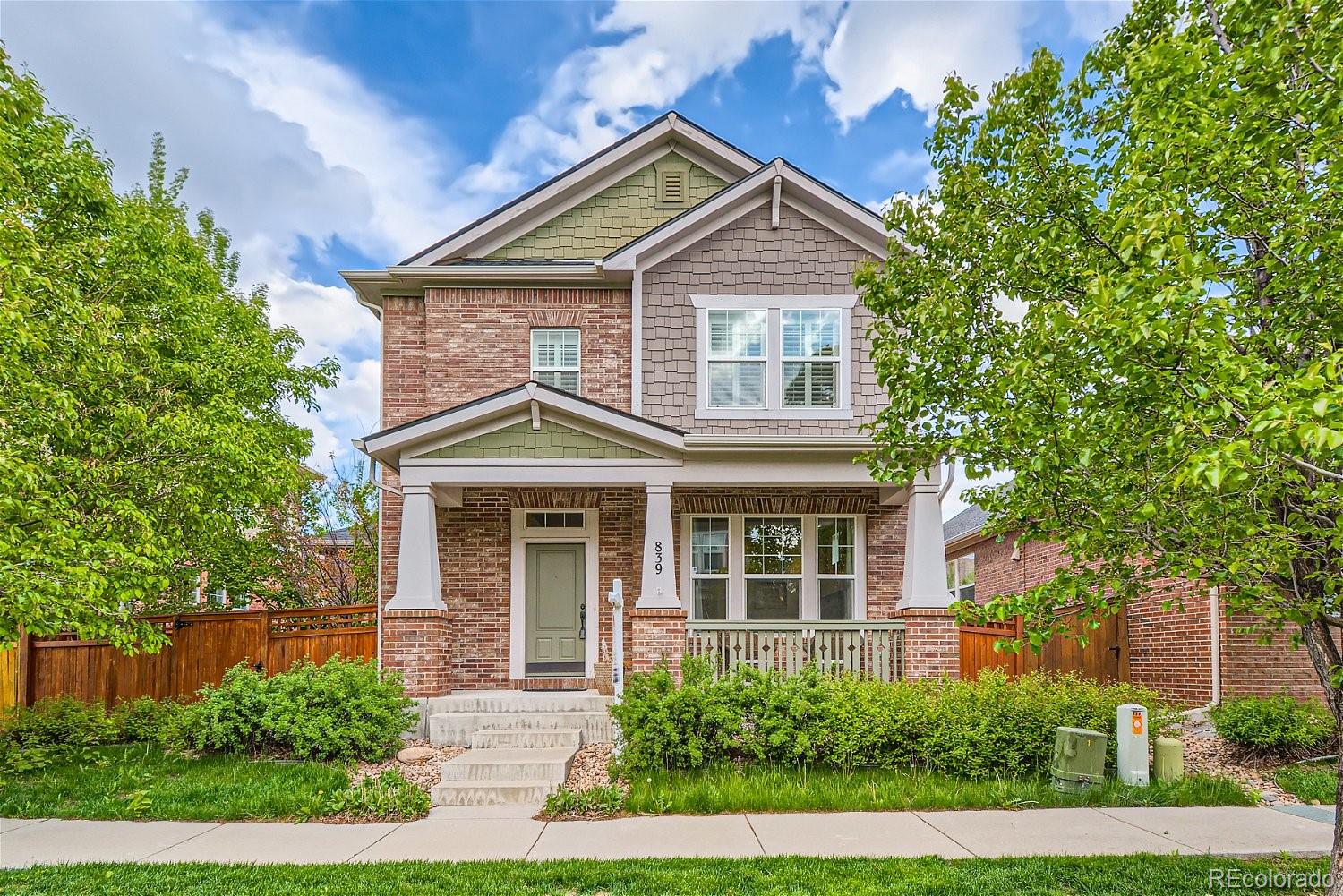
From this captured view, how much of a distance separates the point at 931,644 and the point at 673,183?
806 centimetres

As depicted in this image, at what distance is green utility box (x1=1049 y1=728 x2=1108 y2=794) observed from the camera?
7621 mm

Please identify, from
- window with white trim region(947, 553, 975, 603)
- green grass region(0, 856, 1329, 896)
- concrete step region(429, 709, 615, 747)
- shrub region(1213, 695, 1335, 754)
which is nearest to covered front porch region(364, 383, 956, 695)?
concrete step region(429, 709, 615, 747)

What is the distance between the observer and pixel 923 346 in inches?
261

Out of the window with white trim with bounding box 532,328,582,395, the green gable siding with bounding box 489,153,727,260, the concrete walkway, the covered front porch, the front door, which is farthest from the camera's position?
the green gable siding with bounding box 489,153,727,260

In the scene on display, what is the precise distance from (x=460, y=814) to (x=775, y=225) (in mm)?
8911

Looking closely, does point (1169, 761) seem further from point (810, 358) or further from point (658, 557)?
point (810, 358)

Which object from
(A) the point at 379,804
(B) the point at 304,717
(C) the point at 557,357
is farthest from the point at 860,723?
(C) the point at 557,357

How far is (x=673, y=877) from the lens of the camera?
534 centimetres

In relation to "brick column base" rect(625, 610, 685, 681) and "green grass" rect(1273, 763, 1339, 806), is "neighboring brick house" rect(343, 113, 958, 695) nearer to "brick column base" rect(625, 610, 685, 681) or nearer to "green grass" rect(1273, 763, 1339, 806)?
"brick column base" rect(625, 610, 685, 681)

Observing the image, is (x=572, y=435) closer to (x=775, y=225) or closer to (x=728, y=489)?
(x=728, y=489)

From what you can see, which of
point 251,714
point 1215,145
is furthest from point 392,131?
point 1215,145

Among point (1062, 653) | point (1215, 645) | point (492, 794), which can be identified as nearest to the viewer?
point (492, 794)

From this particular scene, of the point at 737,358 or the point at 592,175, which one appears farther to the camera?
the point at 592,175

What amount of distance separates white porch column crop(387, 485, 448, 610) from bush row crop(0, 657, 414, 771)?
978mm
